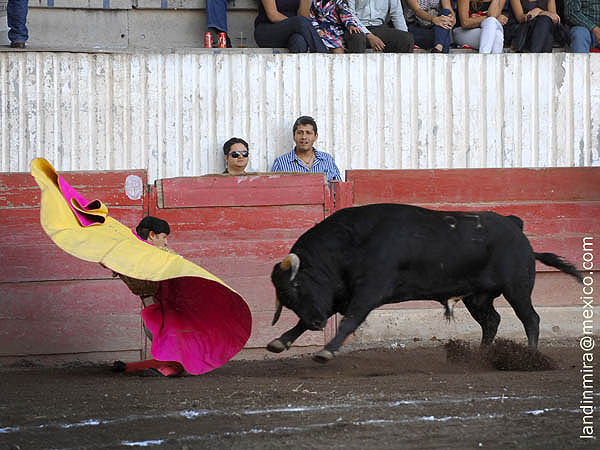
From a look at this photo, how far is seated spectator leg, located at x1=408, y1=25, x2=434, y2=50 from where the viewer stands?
25.7 feet

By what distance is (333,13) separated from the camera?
7633 mm

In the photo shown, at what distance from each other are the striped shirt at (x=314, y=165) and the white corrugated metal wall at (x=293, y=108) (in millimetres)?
297

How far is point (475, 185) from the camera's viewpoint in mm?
Answer: 6625

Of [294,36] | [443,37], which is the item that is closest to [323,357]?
[294,36]

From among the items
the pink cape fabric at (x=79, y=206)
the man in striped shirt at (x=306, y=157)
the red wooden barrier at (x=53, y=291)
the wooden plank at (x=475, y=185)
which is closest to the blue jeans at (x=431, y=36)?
the wooden plank at (x=475, y=185)

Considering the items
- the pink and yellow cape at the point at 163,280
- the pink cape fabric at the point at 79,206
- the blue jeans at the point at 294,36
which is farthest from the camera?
the blue jeans at the point at 294,36

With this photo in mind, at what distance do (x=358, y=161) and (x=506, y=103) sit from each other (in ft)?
4.45

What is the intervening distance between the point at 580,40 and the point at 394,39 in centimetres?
177

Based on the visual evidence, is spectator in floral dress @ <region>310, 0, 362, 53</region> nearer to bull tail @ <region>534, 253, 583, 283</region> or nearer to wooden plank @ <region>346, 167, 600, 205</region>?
wooden plank @ <region>346, 167, 600, 205</region>

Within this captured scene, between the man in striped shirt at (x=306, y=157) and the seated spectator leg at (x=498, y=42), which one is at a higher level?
the seated spectator leg at (x=498, y=42)

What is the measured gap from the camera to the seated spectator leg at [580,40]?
307 inches

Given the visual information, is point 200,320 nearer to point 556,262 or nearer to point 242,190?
point 242,190

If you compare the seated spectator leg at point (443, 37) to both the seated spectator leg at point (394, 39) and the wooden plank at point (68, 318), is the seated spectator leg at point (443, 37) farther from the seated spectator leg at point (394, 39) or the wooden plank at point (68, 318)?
the wooden plank at point (68, 318)

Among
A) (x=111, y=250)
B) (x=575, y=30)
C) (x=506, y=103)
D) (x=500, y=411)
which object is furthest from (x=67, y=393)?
(x=575, y=30)
